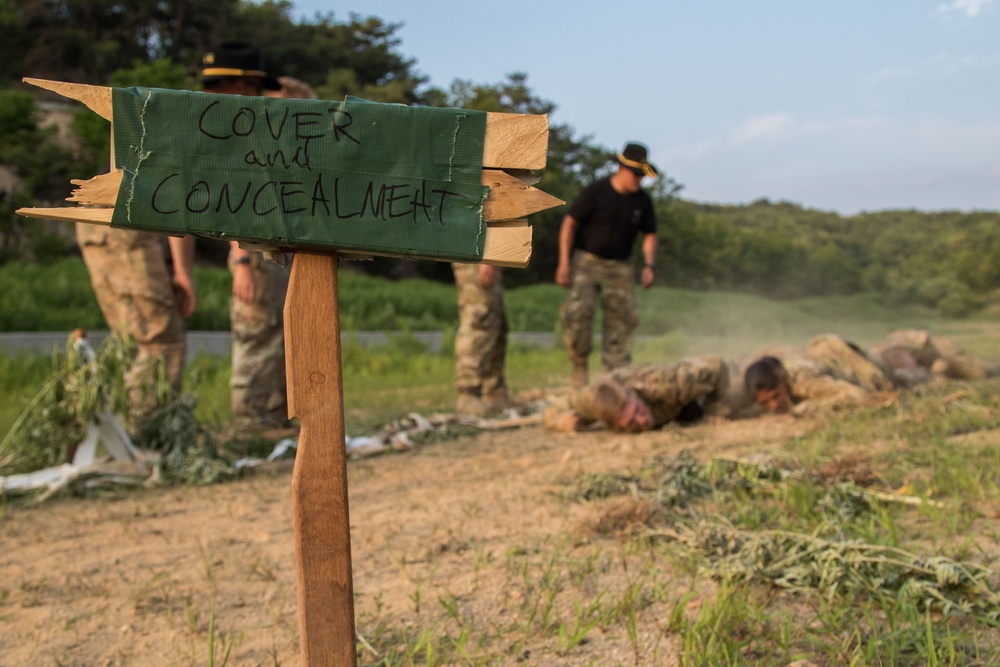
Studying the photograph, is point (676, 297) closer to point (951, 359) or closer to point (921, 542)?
point (951, 359)

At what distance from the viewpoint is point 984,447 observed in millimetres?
4137

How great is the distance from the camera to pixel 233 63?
4.48 meters

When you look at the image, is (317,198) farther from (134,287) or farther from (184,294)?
(184,294)

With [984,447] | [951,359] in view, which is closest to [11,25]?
[951,359]

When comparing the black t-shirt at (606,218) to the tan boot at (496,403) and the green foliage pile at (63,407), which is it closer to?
the tan boot at (496,403)

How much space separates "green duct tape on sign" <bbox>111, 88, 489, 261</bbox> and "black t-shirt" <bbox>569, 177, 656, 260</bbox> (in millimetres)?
5020

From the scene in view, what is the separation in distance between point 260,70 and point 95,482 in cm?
222

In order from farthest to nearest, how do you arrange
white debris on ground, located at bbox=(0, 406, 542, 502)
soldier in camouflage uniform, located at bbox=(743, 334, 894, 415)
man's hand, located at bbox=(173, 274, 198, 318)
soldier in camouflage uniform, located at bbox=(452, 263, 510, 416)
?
1. soldier in camouflage uniform, located at bbox=(452, 263, 510, 416)
2. soldier in camouflage uniform, located at bbox=(743, 334, 894, 415)
3. man's hand, located at bbox=(173, 274, 198, 318)
4. white debris on ground, located at bbox=(0, 406, 542, 502)

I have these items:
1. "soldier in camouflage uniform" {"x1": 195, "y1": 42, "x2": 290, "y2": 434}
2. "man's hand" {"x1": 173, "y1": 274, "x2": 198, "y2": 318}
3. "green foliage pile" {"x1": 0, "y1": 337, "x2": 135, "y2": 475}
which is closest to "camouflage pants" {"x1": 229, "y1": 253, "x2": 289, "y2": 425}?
"soldier in camouflage uniform" {"x1": 195, "y1": 42, "x2": 290, "y2": 434}

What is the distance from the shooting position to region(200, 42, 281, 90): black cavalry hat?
14.6 feet

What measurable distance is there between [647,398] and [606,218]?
1.89 metres

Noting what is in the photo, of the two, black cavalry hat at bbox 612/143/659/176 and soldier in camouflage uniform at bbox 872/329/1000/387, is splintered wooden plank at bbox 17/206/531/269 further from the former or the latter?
soldier in camouflage uniform at bbox 872/329/1000/387

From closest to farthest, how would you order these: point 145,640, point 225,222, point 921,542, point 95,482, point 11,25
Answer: point 225,222 → point 145,640 → point 921,542 → point 95,482 → point 11,25

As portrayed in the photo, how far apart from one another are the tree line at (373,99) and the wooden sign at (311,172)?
15.3 m
